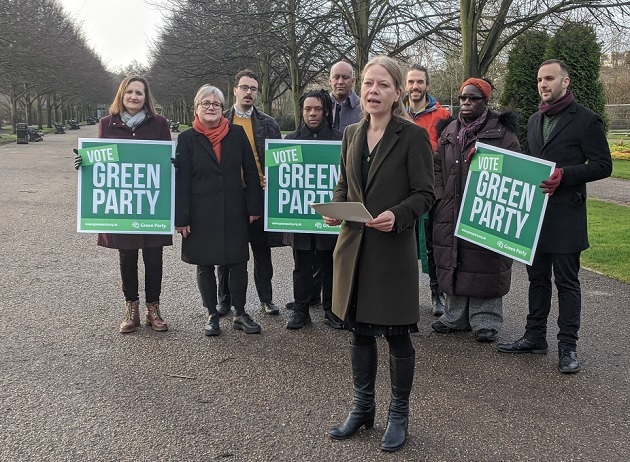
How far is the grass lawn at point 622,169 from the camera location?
1939 centimetres

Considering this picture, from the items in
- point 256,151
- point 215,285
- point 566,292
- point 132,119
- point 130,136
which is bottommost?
point 215,285

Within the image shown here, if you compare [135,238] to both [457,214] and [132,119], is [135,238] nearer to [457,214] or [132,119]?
[132,119]

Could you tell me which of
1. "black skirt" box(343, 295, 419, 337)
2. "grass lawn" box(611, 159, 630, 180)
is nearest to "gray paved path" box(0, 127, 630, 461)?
"black skirt" box(343, 295, 419, 337)

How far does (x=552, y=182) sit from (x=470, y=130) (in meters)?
0.94

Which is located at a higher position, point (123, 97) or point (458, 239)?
point (123, 97)

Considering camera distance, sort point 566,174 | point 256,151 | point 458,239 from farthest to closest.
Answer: point 256,151, point 458,239, point 566,174

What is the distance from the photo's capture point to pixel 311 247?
5.98 m

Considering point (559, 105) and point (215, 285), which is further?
point (215, 285)

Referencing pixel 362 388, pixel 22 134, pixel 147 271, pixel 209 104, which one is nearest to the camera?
pixel 362 388

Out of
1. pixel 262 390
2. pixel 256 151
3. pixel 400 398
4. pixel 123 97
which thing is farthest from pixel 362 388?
pixel 123 97

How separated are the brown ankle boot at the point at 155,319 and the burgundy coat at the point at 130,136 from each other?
545mm

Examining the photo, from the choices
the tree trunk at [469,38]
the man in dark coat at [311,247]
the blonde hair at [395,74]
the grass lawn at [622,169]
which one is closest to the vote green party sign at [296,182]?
the man in dark coat at [311,247]

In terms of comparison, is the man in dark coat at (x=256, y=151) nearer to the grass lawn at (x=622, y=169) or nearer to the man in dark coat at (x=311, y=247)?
the man in dark coat at (x=311, y=247)

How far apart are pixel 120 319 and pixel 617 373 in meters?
4.18
